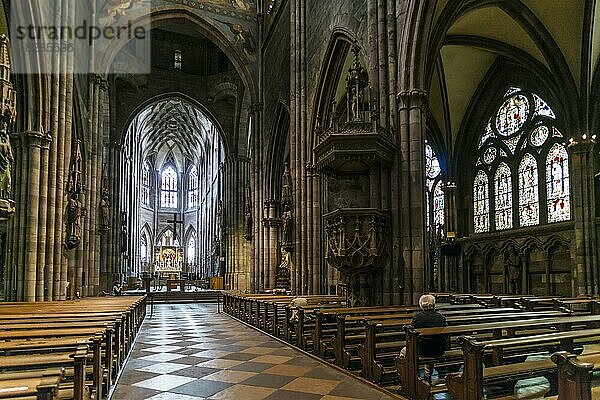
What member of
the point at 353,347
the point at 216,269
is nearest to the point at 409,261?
the point at 353,347

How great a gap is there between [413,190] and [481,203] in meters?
12.2

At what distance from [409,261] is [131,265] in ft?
129

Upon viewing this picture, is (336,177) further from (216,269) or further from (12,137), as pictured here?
(216,269)

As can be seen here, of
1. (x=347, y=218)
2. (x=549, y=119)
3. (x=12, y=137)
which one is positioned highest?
(x=549, y=119)

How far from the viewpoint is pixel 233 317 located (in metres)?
17.4

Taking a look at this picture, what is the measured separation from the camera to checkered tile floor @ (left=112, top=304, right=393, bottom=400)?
6133 millimetres

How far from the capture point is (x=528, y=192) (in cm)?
2003

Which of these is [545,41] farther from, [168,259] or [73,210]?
[168,259]

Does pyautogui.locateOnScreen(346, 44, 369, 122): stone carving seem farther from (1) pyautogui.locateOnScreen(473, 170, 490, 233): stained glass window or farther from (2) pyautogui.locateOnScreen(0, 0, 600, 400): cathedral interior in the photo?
(1) pyautogui.locateOnScreen(473, 170, 490, 233): stained glass window

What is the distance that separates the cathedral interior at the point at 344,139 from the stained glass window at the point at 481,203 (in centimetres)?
10

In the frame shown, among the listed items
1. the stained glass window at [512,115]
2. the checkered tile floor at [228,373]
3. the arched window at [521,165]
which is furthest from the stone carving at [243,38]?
the checkered tile floor at [228,373]

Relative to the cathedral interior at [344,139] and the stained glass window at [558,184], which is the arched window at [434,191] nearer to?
the cathedral interior at [344,139]

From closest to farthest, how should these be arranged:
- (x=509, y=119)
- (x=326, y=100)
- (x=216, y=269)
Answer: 1. (x=326, y=100)
2. (x=509, y=119)
3. (x=216, y=269)

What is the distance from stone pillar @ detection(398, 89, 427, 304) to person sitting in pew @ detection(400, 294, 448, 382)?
16.5ft
